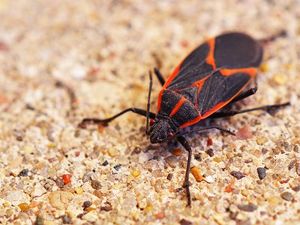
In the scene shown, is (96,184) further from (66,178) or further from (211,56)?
(211,56)

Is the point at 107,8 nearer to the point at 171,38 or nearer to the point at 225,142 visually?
the point at 171,38

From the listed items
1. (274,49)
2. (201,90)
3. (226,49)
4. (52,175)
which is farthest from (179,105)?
(274,49)

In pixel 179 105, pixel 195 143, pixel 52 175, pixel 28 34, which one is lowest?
pixel 52 175

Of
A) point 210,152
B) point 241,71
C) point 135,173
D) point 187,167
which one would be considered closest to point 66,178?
point 135,173

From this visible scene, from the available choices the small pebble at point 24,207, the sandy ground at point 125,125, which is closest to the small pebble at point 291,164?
the sandy ground at point 125,125

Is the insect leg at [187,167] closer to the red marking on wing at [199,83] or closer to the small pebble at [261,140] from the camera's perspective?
the red marking on wing at [199,83]

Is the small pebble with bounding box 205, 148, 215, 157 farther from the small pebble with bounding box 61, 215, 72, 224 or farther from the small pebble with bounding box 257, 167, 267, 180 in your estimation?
the small pebble with bounding box 61, 215, 72, 224

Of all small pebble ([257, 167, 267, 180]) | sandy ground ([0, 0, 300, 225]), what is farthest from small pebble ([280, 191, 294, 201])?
small pebble ([257, 167, 267, 180])
